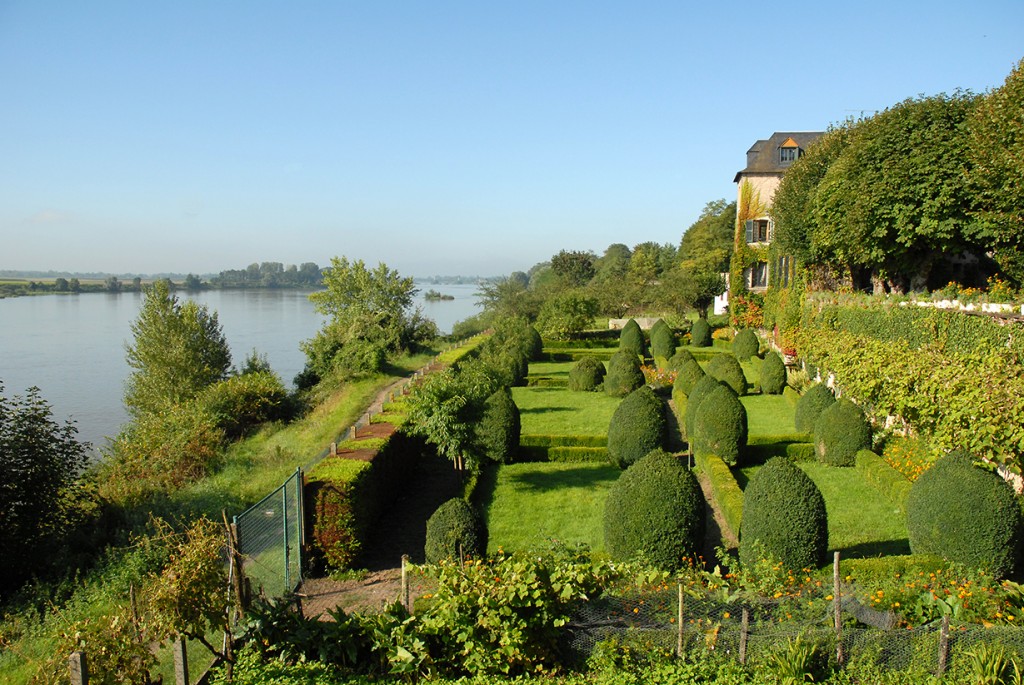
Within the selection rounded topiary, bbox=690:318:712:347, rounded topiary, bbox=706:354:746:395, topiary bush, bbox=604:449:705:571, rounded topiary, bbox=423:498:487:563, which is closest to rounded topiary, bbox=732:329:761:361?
rounded topiary, bbox=690:318:712:347

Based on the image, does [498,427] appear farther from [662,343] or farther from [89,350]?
[89,350]

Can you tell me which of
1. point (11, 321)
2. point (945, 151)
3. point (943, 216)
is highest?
point (945, 151)

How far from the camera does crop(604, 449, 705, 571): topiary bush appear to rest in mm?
9984

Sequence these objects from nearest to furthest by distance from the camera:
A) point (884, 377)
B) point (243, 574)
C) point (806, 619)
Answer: point (806, 619) < point (243, 574) < point (884, 377)

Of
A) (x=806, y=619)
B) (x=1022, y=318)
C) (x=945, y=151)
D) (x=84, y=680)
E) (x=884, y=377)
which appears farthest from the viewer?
(x=945, y=151)

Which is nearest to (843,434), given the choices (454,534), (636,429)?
(636,429)

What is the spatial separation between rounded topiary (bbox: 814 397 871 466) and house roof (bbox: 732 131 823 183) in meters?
29.0

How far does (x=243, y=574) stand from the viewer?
807cm

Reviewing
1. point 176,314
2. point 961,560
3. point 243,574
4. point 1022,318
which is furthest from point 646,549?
point 176,314

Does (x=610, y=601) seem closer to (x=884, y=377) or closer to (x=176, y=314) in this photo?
(x=884, y=377)

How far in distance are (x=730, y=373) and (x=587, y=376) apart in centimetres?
534

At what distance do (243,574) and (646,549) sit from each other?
5.44 meters

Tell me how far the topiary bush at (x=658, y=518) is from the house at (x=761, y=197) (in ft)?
110

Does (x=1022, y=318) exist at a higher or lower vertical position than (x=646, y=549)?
higher
